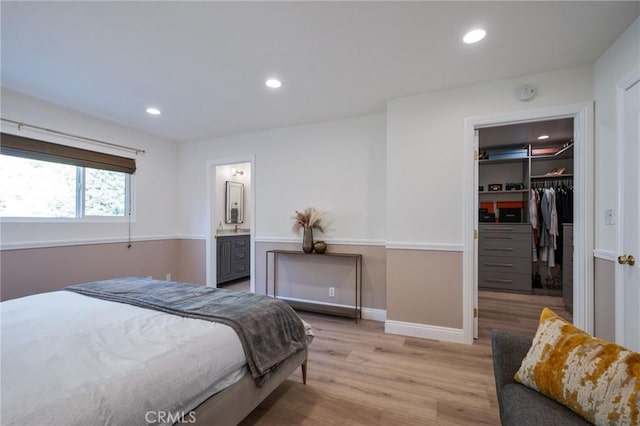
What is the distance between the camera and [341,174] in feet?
11.8

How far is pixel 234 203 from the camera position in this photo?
5668mm

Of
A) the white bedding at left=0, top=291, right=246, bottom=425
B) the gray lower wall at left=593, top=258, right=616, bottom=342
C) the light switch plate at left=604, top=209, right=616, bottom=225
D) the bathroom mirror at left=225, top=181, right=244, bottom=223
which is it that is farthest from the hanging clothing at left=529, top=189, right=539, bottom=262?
the bathroom mirror at left=225, top=181, right=244, bottom=223

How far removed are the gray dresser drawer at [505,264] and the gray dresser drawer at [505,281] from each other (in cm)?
7

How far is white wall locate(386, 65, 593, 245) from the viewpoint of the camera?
261cm

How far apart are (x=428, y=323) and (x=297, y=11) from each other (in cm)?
293

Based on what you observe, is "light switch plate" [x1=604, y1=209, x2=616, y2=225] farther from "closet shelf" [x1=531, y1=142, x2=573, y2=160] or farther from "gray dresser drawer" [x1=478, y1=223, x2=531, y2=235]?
"closet shelf" [x1=531, y1=142, x2=573, y2=160]

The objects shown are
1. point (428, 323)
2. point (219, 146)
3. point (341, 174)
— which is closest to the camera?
point (428, 323)

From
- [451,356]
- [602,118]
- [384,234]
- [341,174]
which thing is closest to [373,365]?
[451,356]

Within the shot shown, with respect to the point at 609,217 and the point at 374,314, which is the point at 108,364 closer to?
the point at 374,314

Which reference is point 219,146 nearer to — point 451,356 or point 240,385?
point 240,385

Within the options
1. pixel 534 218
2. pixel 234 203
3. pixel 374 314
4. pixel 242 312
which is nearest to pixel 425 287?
pixel 374 314

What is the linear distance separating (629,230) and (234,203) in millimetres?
5420

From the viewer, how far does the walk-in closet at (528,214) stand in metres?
4.39

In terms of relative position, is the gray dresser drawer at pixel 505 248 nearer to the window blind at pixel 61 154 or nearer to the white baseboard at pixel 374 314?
the white baseboard at pixel 374 314
